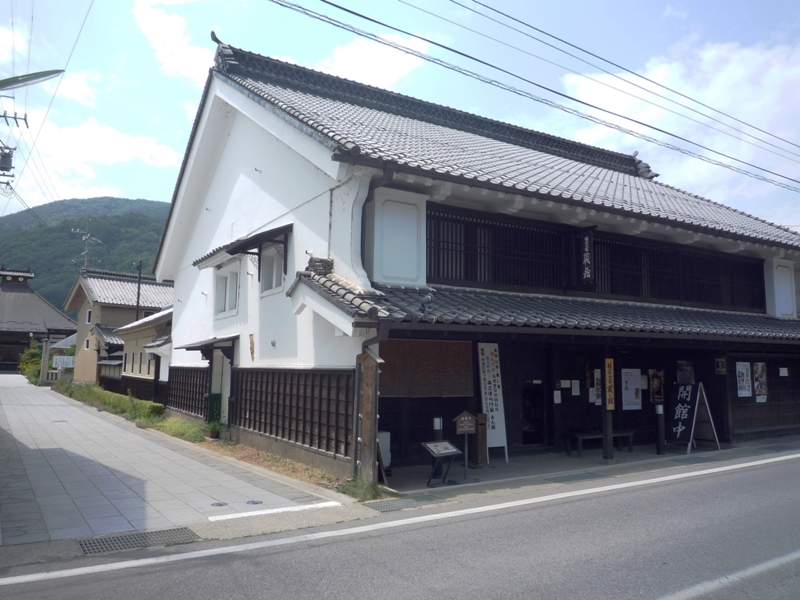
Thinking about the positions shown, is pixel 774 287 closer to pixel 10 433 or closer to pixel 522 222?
pixel 522 222

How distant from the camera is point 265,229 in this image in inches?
559

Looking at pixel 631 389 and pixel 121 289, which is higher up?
pixel 121 289

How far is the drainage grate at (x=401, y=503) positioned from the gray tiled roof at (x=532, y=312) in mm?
2648

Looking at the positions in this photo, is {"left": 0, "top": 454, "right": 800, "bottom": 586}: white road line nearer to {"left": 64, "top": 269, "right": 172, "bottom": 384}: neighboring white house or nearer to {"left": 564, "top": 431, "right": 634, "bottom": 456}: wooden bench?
{"left": 564, "top": 431, "right": 634, "bottom": 456}: wooden bench

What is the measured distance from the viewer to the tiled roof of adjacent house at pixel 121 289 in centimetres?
3547

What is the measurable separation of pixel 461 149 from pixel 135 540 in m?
11.4

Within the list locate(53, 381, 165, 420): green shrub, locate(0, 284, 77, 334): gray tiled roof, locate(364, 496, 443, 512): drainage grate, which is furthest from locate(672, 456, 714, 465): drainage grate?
locate(0, 284, 77, 334): gray tiled roof

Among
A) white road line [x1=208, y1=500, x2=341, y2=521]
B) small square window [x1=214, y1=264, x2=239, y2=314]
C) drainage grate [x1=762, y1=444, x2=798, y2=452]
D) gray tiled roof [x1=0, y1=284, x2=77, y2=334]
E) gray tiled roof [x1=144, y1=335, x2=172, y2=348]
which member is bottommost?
white road line [x1=208, y1=500, x2=341, y2=521]

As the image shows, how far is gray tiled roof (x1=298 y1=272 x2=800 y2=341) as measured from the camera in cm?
905

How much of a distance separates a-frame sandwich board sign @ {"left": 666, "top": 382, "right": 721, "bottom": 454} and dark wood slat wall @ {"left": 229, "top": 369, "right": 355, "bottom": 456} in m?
8.60

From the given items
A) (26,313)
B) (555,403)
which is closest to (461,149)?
(555,403)

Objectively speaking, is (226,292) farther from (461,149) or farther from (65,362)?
(65,362)

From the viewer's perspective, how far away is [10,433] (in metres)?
16.0

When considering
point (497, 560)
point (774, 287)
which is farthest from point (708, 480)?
point (774, 287)
